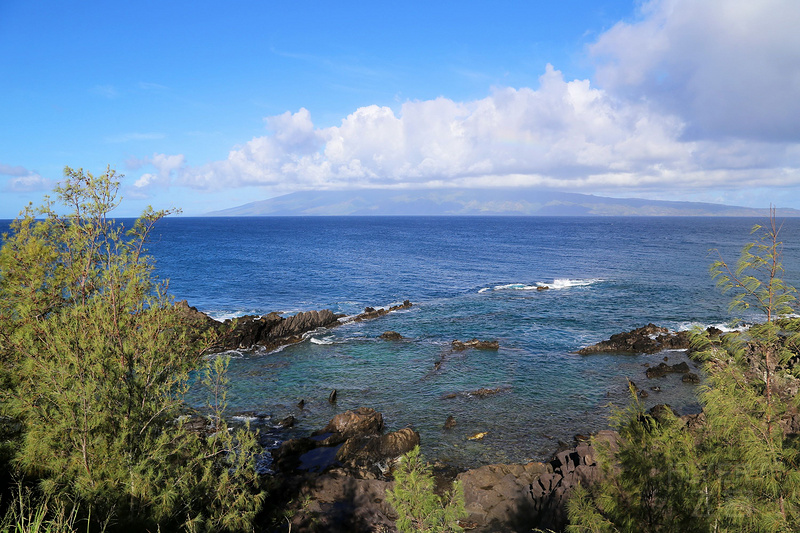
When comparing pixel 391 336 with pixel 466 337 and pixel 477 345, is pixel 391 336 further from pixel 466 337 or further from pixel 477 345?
pixel 477 345

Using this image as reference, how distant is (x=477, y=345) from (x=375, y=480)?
24.2 metres

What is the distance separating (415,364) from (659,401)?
19468 millimetres

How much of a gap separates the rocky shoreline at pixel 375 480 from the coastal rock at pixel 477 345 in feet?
51.4

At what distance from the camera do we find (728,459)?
11336 mm

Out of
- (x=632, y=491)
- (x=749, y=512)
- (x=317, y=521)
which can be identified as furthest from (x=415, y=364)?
(x=749, y=512)

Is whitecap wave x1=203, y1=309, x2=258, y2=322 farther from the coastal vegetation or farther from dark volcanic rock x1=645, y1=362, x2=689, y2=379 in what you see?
dark volcanic rock x1=645, y1=362, x2=689, y2=379

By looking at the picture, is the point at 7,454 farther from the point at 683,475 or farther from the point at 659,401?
the point at 659,401

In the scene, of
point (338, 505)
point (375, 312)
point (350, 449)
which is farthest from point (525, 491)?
point (375, 312)

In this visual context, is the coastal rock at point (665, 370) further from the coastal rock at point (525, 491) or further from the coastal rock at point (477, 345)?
the coastal rock at point (525, 491)

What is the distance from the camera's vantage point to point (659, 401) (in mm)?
32250

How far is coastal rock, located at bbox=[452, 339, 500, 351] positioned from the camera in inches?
1724

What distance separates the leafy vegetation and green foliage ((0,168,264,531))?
1186 cm

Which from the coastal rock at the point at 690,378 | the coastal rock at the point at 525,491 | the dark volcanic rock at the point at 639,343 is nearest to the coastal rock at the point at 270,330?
the dark volcanic rock at the point at 639,343

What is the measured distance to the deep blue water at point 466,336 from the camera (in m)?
30.1
